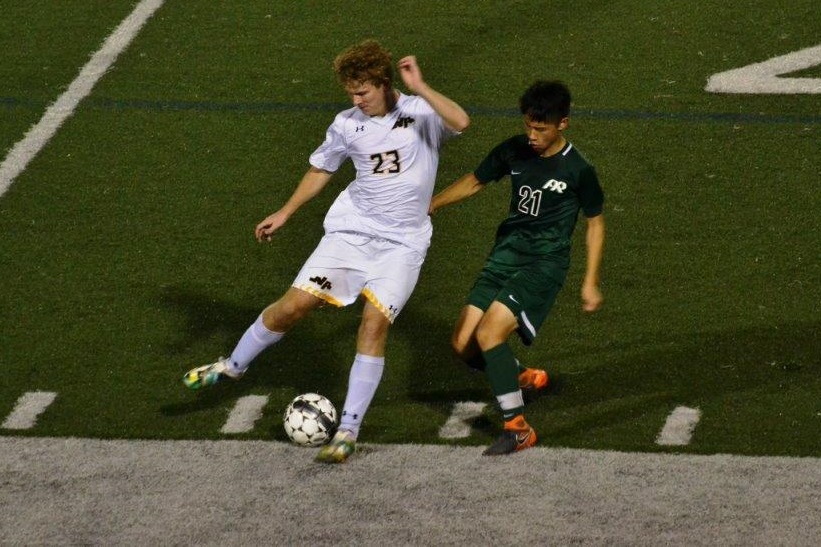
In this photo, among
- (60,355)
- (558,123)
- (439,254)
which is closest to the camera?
(558,123)

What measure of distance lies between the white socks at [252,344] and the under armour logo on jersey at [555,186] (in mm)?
1536

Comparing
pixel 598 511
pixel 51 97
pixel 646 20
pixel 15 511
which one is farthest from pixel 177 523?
pixel 646 20

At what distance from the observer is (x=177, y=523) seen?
7699 mm

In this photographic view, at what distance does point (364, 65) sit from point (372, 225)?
2.81ft

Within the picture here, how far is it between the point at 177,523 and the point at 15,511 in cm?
75

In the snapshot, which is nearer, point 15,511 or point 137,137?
point 15,511

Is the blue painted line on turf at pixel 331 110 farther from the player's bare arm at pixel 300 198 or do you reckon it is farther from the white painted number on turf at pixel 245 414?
the white painted number on turf at pixel 245 414

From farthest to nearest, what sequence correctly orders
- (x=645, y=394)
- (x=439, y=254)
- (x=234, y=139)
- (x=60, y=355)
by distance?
1. (x=234, y=139)
2. (x=439, y=254)
3. (x=60, y=355)
4. (x=645, y=394)

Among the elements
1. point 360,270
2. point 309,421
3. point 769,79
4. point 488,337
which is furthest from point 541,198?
point 769,79

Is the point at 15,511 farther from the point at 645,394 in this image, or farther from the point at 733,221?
the point at 733,221

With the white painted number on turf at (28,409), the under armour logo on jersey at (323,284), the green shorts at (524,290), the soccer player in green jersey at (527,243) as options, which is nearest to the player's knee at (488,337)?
the soccer player in green jersey at (527,243)

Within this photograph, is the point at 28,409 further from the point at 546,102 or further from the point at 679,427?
the point at 679,427

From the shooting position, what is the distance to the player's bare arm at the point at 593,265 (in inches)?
322

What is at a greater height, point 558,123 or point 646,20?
point 558,123
